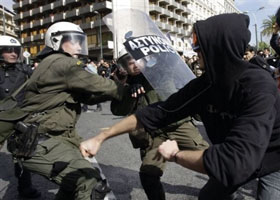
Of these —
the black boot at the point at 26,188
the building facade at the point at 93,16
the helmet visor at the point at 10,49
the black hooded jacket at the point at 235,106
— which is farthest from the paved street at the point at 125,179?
the building facade at the point at 93,16

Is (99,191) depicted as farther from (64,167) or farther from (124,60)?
(124,60)

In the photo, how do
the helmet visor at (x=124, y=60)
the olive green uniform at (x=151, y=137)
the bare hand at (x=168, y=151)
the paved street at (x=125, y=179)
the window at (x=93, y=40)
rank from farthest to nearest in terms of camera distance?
the window at (x=93, y=40) → the paved street at (x=125, y=179) → the helmet visor at (x=124, y=60) → the olive green uniform at (x=151, y=137) → the bare hand at (x=168, y=151)

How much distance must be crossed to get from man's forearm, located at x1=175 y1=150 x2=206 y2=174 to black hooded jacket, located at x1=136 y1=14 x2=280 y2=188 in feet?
0.12

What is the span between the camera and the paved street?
355 cm

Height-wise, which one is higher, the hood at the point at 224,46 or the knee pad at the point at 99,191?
the hood at the point at 224,46

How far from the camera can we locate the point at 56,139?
2496 mm

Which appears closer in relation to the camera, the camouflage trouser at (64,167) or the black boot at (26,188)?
the camouflage trouser at (64,167)

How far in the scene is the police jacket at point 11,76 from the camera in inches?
161

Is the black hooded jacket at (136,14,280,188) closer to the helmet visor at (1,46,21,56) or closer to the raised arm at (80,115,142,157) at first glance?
the raised arm at (80,115,142,157)

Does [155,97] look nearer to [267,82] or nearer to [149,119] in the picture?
[149,119]

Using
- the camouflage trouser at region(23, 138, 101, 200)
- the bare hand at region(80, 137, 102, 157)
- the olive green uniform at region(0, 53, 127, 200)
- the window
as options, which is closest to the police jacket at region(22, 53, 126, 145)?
the olive green uniform at region(0, 53, 127, 200)

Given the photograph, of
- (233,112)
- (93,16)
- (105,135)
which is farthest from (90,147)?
(93,16)

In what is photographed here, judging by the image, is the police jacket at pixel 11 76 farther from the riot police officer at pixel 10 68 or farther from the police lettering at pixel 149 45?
the police lettering at pixel 149 45

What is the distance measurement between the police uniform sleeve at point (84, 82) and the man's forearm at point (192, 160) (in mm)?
1077
